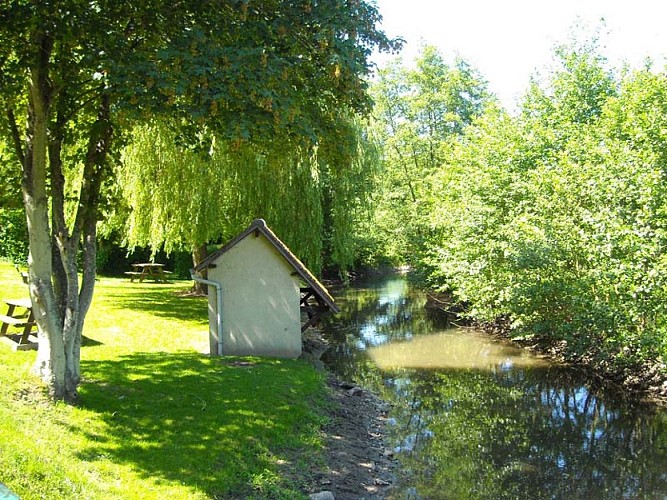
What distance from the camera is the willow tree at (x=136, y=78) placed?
24.3 feet

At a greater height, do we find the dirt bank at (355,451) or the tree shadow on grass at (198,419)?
the tree shadow on grass at (198,419)

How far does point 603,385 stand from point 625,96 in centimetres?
884

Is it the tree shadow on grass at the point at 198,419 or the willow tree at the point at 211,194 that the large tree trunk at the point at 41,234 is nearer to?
the tree shadow on grass at the point at 198,419

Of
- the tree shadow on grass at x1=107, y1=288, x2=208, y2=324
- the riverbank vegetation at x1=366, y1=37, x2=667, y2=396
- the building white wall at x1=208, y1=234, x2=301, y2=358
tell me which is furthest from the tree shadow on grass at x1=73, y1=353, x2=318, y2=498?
the riverbank vegetation at x1=366, y1=37, x2=667, y2=396

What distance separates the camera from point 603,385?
49.7ft

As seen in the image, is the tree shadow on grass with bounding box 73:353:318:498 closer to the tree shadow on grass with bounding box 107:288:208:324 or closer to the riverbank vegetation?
the tree shadow on grass with bounding box 107:288:208:324

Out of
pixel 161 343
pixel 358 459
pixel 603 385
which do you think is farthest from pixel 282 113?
pixel 603 385

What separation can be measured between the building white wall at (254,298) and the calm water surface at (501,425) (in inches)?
109

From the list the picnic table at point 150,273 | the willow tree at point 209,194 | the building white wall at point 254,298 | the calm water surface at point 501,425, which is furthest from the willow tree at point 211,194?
the picnic table at point 150,273

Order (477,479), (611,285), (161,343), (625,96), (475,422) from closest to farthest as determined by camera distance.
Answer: (477,479)
(475,422)
(611,285)
(161,343)
(625,96)

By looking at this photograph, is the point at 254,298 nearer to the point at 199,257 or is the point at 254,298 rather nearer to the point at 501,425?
the point at 501,425

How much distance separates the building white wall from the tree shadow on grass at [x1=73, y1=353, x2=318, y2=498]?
73.4 inches

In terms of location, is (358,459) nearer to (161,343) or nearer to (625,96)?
(161,343)

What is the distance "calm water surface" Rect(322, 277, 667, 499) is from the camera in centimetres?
934
